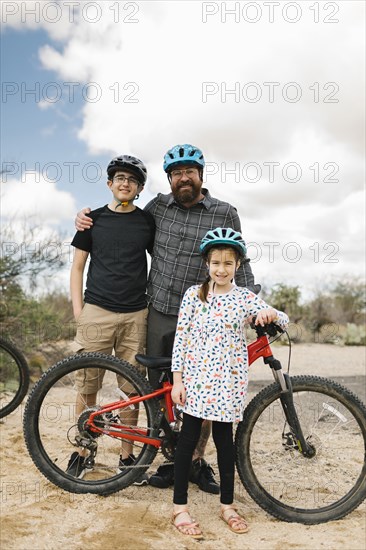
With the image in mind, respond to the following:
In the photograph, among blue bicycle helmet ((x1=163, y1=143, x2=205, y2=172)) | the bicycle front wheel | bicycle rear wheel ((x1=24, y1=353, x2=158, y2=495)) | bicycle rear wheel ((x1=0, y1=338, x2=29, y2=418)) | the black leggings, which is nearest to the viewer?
the black leggings

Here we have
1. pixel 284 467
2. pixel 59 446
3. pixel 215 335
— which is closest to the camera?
pixel 215 335

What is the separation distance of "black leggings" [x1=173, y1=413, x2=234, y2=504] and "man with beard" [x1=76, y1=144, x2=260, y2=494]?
536mm

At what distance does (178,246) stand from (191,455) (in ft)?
4.39

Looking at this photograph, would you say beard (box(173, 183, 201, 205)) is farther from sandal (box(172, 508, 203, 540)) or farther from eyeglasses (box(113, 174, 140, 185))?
sandal (box(172, 508, 203, 540))

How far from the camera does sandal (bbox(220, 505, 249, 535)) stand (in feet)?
10.1

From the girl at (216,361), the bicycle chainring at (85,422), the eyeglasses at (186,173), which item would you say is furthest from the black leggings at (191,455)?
the eyeglasses at (186,173)

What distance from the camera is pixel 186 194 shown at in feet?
12.0

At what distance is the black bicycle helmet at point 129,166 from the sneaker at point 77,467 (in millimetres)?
1975

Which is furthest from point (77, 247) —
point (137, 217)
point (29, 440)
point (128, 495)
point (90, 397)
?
point (128, 495)

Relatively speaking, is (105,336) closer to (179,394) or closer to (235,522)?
(179,394)

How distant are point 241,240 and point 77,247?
3.96 ft

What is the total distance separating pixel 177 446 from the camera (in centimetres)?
323

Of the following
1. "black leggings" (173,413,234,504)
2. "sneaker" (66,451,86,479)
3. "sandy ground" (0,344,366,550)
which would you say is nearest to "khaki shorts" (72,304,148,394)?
"sneaker" (66,451,86,479)

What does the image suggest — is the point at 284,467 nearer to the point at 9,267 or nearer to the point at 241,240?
the point at 241,240
